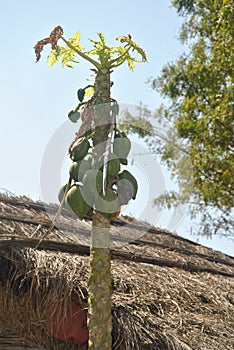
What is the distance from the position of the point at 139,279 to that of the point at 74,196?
1.76 meters

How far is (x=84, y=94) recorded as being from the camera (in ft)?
7.95

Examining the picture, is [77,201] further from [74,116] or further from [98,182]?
[74,116]

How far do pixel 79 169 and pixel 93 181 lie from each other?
124mm

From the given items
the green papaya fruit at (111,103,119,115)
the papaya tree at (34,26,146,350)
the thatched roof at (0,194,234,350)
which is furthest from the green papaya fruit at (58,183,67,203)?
the thatched roof at (0,194,234,350)

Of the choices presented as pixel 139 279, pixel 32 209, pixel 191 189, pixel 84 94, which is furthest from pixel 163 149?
pixel 84 94

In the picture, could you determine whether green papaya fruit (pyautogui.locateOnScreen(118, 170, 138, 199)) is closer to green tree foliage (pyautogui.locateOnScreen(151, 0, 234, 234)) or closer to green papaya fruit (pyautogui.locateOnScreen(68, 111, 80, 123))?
green papaya fruit (pyautogui.locateOnScreen(68, 111, 80, 123))

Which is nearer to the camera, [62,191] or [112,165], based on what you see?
[112,165]

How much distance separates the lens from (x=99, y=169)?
218 cm

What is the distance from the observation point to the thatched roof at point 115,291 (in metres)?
3.33

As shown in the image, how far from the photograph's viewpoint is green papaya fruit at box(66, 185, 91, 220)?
2186 mm

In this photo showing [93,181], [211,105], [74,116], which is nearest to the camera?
[93,181]

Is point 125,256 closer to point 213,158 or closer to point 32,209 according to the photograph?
point 32,209

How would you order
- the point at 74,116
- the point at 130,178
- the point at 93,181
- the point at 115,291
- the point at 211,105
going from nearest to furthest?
the point at 93,181
the point at 130,178
the point at 74,116
the point at 115,291
the point at 211,105

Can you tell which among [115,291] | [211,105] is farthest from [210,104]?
[115,291]
